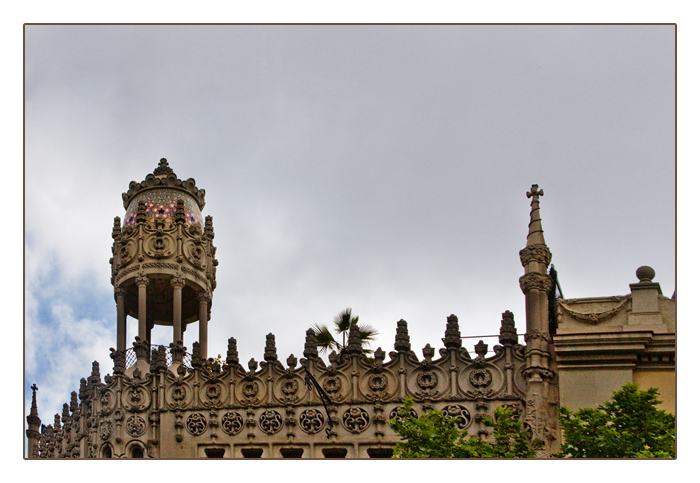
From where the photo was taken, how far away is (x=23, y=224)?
27.5 m

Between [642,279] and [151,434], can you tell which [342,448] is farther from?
[642,279]

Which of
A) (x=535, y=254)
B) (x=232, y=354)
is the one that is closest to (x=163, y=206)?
(x=232, y=354)

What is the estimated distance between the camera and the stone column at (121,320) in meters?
37.2

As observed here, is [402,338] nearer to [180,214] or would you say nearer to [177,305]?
[177,305]

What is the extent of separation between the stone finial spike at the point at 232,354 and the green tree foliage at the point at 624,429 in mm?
8989

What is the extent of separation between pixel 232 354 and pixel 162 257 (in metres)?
5.62

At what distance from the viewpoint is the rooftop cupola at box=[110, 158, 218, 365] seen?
37250mm

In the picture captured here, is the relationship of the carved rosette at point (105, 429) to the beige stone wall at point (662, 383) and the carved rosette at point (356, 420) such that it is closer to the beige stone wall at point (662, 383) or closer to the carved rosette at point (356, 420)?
the carved rosette at point (356, 420)

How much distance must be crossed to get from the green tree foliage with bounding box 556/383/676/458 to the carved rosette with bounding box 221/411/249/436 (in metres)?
8.48

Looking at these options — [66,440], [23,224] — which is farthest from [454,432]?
[66,440]

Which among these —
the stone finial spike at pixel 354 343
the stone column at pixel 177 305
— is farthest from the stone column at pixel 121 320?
the stone finial spike at pixel 354 343

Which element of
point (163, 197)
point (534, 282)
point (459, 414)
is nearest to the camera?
point (459, 414)

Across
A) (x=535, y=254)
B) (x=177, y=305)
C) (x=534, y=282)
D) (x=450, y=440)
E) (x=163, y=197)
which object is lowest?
(x=450, y=440)

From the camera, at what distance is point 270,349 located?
106 feet
